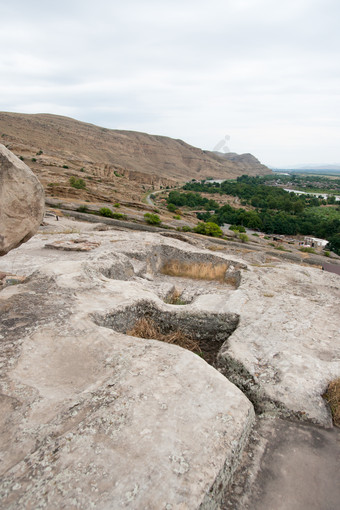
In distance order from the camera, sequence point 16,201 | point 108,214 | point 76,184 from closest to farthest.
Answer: point 16,201
point 108,214
point 76,184

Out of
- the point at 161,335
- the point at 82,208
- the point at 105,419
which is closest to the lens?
the point at 105,419

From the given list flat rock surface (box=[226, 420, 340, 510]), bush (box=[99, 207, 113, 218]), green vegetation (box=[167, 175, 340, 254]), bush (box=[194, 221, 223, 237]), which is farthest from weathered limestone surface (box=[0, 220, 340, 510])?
green vegetation (box=[167, 175, 340, 254])

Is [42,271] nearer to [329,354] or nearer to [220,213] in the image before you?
[329,354]

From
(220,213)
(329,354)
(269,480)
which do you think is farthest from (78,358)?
(220,213)

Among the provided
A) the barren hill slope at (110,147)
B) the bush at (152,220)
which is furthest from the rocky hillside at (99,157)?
the bush at (152,220)

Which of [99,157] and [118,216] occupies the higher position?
[99,157]

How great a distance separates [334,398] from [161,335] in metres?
2.85

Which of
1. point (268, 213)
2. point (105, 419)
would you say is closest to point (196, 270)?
point (105, 419)

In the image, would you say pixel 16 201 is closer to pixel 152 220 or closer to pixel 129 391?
pixel 129 391

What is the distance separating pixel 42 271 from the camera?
233 inches

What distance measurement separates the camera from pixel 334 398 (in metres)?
3.47

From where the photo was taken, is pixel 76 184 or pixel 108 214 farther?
pixel 76 184

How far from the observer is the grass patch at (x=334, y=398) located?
336cm

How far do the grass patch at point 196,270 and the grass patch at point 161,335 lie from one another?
466 centimetres
